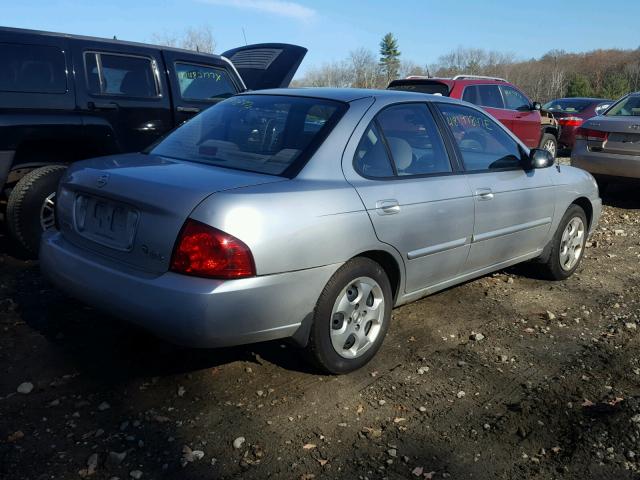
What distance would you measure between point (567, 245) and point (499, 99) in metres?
6.83

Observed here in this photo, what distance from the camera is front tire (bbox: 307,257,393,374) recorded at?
3.17 metres

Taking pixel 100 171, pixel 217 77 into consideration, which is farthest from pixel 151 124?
pixel 100 171

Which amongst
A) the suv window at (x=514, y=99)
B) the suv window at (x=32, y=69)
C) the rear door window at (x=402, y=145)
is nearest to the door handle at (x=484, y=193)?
the rear door window at (x=402, y=145)

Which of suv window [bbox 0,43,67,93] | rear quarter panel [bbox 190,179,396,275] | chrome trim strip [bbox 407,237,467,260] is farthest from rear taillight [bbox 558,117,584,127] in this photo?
rear quarter panel [bbox 190,179,396,275]

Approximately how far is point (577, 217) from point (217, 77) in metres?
3.93

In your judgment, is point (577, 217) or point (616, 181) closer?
point (577, 217)

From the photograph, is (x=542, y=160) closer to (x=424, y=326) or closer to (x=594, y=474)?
→ (x=424, y=326)

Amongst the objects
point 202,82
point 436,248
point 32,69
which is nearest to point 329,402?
point 436,248

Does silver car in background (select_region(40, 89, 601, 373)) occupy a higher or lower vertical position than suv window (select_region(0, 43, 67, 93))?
lower

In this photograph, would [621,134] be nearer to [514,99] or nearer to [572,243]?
[572,243]

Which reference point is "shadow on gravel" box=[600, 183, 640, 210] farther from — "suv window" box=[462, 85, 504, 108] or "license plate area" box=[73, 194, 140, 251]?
"license plate area" box=[73, 194, 140, 251]

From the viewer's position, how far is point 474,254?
13.7 ft

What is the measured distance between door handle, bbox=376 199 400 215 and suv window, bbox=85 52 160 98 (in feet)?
11.1

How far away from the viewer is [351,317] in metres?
3.38
